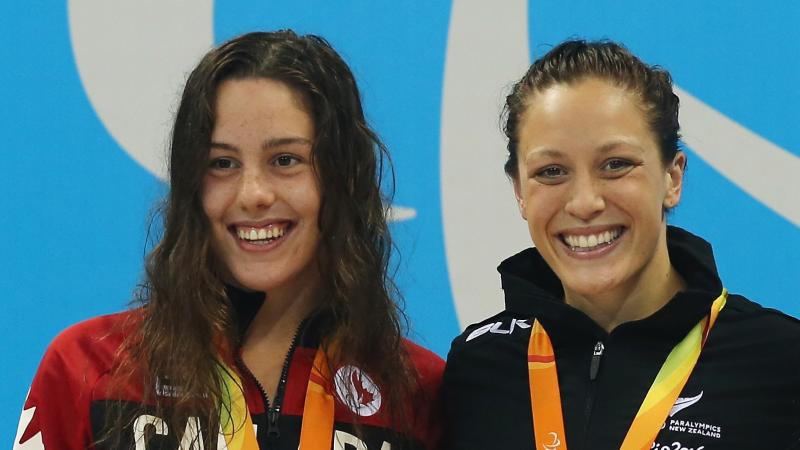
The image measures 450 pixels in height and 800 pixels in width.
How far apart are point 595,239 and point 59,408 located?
107 centimetres

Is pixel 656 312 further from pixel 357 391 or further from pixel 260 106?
pixel 260 106

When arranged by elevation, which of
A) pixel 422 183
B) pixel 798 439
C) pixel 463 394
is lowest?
pixel 798 439

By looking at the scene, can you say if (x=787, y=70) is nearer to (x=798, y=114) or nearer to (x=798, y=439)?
(x=798, y=114)

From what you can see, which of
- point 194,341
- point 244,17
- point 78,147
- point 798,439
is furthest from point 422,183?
point 798,439

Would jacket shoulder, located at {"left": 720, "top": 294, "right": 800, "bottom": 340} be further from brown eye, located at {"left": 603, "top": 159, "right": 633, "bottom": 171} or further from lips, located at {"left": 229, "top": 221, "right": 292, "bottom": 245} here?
lips, located at {"left": 229, "top": 221, "right": 292, "bottom": 245}

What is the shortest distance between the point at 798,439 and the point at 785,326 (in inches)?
8.5

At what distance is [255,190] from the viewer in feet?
7.02

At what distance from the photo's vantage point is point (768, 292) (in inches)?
124

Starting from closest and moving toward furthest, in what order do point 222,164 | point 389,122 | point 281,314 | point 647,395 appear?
point 647,395, point 222,164, point 281,314, point 389,122

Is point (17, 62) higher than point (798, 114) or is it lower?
higher

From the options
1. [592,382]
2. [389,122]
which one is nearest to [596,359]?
[592,382]

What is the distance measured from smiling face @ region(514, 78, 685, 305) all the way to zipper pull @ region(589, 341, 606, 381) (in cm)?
10

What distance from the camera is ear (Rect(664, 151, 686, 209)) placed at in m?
2.20

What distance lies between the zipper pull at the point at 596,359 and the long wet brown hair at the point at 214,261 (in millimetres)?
395
